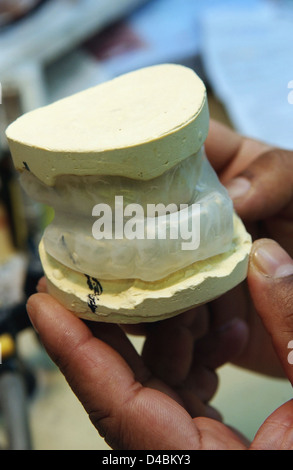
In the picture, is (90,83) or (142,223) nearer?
(142,223)

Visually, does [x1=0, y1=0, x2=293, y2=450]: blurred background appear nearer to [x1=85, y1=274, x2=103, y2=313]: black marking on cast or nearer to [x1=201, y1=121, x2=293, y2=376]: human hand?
[x1=201, y1=121, x2=293, y2=376]: human hand

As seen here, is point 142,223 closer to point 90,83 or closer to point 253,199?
point 253,199

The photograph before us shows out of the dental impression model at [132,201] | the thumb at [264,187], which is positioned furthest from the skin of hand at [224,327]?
the dental impression model at [132,201]

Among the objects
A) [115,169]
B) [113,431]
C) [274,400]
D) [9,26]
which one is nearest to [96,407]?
[113,431]

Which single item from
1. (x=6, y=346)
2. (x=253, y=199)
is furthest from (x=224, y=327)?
(x=6, y=346)

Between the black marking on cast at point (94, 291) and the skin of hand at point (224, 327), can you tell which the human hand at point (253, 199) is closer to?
the skin of hand at point (224, 327)

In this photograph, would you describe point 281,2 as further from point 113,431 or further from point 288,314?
point 113,431
